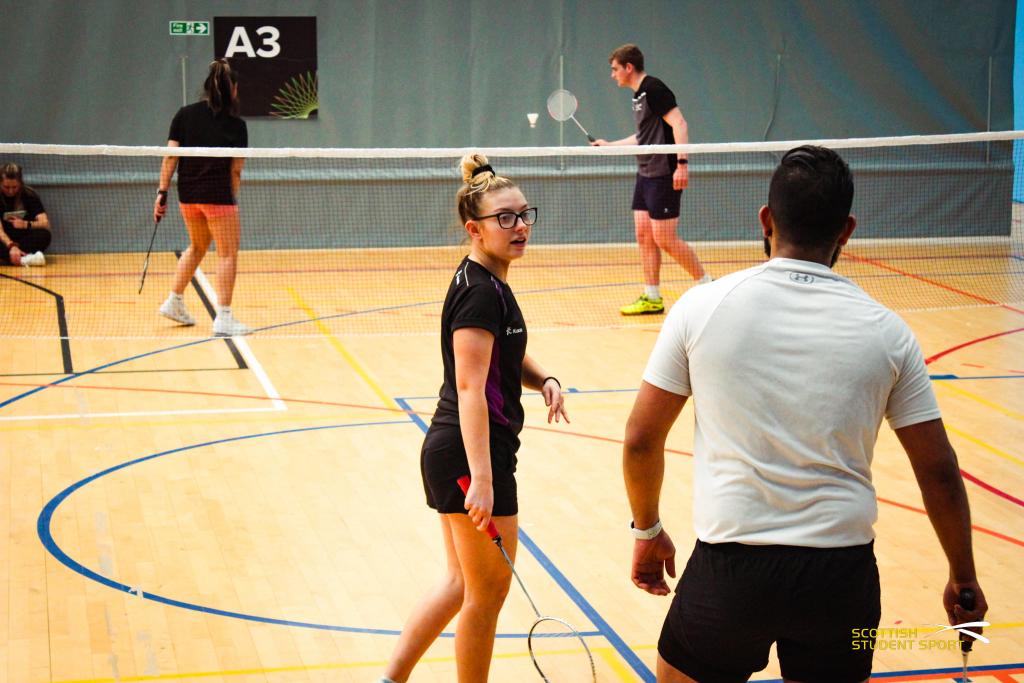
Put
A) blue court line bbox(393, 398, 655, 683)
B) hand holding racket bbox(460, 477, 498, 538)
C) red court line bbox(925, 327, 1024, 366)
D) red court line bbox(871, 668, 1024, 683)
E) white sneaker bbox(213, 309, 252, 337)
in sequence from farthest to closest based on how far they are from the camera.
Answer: white sneaker bbox(213, 309, 252, 337) < red court line bbox(925, 327, 1024, 366) < blue court line bbox(393, 398, 655, 683) < red court line bbox(871, 668, 1024, 683) < hand holding racket bbox(460, 477, 498, 538)

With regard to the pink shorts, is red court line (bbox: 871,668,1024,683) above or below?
below

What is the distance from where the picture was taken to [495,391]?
3.44 meters

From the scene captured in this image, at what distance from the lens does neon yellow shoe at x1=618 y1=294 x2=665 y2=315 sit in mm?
10602

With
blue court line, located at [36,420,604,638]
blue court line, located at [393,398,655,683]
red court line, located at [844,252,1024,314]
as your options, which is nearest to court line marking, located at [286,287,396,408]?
blue court line, located at [36,420,604,638]

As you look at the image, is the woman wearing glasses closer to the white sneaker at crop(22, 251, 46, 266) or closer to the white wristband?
the white wristband

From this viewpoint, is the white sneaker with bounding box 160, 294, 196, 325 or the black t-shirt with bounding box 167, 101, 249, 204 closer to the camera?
the black t-shirt with bounding box 167, 101, 249, 204

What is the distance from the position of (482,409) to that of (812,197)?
46.7 inches

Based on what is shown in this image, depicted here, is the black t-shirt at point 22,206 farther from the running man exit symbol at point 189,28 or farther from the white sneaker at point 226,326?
the white sneaker at point 226,326

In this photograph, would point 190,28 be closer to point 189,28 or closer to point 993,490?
point 189,28

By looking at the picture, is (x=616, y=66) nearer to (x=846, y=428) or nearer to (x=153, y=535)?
(x=153, y=535)

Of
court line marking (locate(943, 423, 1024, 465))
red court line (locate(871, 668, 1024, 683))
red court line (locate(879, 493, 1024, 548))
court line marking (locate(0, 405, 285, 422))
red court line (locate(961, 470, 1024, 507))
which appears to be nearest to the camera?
red court line (locate(871, 668, 1024, 683))

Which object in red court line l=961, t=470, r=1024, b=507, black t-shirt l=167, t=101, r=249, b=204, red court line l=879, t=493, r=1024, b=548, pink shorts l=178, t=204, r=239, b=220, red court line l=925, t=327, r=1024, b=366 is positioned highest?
black t-shirt l=167, t=101, r=249, b=204

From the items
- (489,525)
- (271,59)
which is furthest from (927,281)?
(489,525)

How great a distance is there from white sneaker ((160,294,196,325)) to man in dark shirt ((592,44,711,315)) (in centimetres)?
371
